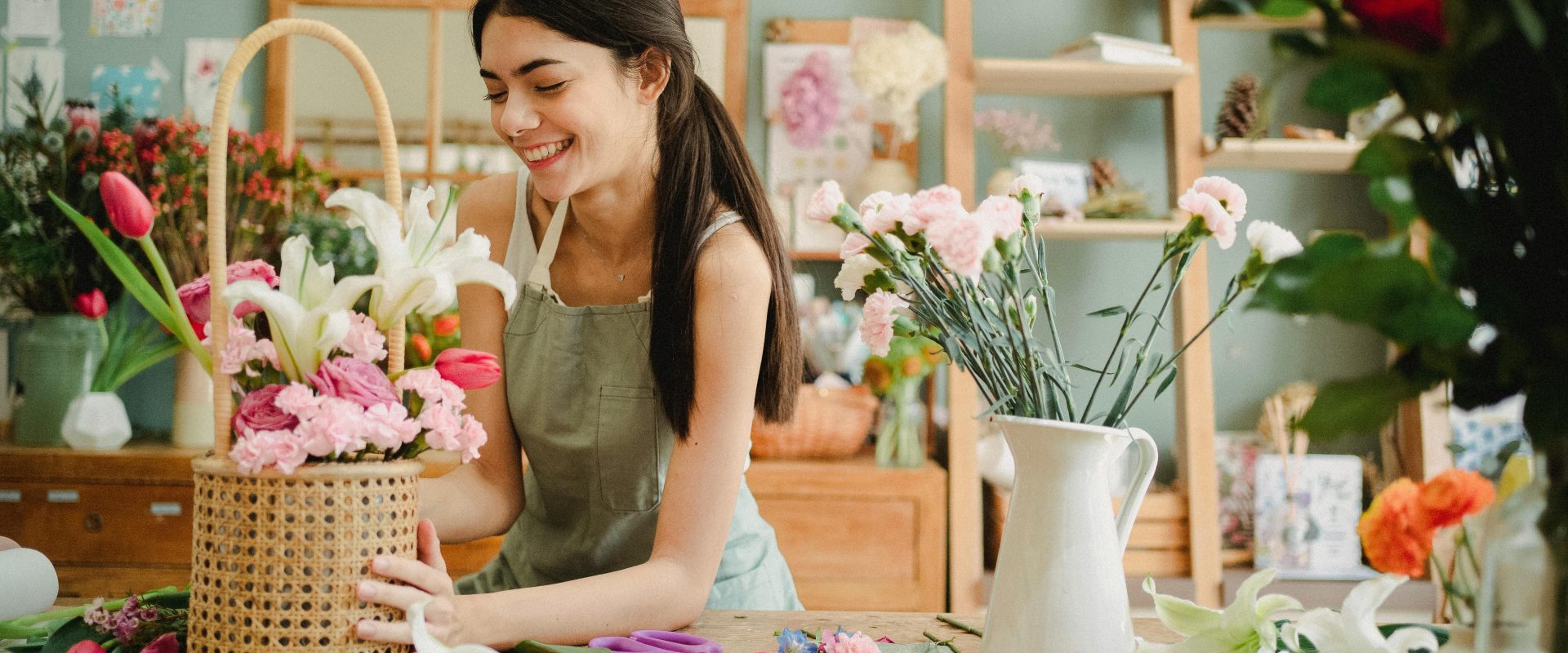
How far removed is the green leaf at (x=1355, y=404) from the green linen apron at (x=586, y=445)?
2.80 ft

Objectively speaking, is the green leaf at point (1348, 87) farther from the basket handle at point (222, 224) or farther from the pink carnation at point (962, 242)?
the basket handle at point (222, 224)

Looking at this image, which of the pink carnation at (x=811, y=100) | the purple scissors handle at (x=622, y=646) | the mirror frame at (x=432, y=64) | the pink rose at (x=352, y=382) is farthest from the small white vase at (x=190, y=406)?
the pink rose at (x=352, y=382)

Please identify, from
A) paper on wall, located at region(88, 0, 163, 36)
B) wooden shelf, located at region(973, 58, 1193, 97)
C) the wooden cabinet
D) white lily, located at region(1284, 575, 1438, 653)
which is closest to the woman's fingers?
white lily, located at region(1284, 575, 1438, 653)

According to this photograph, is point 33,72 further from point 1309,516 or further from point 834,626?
point 1309,516

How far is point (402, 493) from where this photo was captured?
0.79m

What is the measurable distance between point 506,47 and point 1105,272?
2.25 metres

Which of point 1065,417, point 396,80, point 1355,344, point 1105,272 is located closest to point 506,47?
point 1065,417

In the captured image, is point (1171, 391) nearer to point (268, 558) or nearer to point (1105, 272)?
point (1105, 272)

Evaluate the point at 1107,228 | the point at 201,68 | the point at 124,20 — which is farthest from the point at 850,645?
the point at 124,20

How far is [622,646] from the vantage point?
0.95m

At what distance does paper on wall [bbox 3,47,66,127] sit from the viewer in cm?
292

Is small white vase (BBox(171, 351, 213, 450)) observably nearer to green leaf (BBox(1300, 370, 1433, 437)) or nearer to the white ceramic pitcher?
the white ceramic pitcher

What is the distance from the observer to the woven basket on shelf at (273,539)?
73 centimetres

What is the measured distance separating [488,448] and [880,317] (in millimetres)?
741
